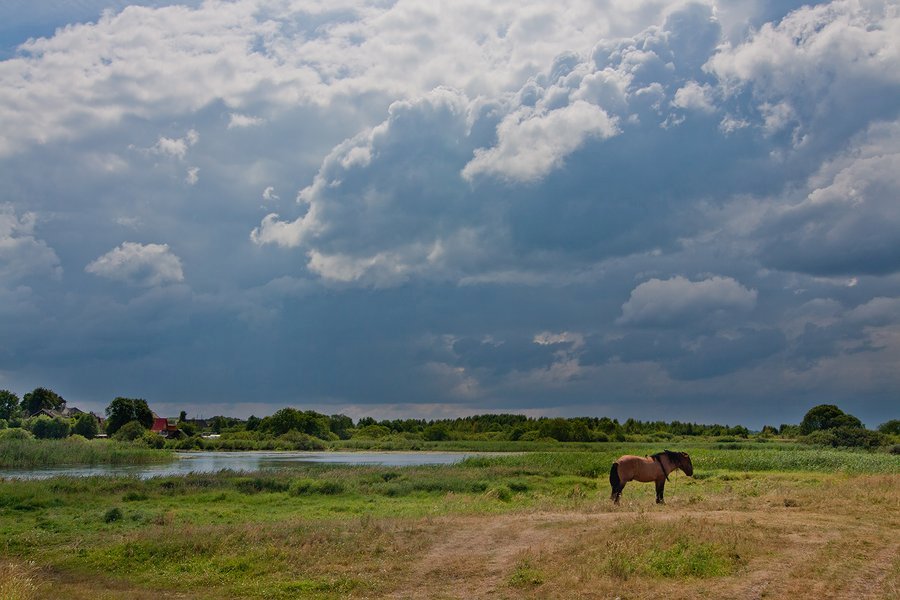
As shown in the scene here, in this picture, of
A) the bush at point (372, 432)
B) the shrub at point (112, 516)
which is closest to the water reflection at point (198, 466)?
the shrub at point (112, 516)

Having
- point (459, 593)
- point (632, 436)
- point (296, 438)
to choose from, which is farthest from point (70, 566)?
point (632, 436)

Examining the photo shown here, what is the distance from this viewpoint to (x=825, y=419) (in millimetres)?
96688

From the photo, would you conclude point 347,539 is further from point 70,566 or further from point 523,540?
point 70,566

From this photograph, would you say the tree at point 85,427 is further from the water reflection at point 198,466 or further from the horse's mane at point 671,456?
the horse's mane at point 671,456

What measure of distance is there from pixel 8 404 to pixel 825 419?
129 metres

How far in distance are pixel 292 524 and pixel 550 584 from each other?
29.8ft

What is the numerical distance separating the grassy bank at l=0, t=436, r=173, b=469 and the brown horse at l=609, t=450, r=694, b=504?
4712 cm

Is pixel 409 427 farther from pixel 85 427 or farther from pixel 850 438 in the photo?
pixel 850 438

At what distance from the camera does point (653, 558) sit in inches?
547

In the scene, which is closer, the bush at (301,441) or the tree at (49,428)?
the tree at (49,428)

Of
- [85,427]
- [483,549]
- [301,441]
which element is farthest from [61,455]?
[483,549]

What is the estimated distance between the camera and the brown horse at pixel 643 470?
875 inches

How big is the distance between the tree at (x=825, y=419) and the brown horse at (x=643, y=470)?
80416 millimetres

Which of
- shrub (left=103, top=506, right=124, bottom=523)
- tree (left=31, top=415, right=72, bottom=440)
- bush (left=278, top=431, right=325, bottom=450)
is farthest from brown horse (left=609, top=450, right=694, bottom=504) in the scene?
tree (left=31, top=415, right=72, bottom=440)
